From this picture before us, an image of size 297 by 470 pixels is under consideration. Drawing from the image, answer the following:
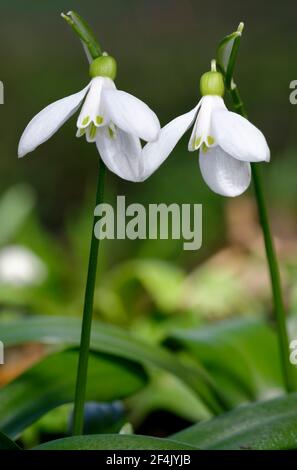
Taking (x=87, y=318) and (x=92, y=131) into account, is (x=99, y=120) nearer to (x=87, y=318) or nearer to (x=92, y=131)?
(x=92, y=131)

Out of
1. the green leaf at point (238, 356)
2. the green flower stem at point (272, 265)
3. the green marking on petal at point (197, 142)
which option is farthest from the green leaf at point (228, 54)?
the green leaf at point (238, 356)

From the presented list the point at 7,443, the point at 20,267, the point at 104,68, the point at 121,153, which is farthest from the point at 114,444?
the point at 20,267

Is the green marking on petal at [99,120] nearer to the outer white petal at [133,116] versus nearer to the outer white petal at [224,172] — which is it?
the outer white petal at [133,116]

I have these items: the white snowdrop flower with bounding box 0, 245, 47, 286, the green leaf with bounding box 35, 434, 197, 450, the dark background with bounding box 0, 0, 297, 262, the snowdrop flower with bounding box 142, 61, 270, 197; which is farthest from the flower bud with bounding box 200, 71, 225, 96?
the dark background with bounding box 0, 0, 297, 262

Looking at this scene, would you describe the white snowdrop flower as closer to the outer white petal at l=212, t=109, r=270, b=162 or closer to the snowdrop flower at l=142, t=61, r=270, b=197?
the snowdrop flower at l=142, t=61, r=270, b=197

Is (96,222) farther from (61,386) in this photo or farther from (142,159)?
(61,386)
